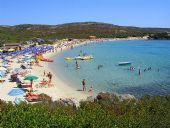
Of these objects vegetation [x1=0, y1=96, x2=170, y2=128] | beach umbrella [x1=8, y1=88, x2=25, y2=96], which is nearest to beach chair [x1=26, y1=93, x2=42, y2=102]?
beach umbrella [x1=8, y1=88, x2=25, y2=96]

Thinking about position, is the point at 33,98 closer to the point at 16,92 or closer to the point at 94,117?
the point at 16,92

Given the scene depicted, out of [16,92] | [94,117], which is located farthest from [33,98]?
[94,117]

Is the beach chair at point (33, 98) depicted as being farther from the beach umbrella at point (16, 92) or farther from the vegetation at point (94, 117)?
the vegetation at point (94, 117)

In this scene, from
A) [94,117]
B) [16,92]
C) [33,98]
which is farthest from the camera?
[16,92]

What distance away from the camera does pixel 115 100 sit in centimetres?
1959

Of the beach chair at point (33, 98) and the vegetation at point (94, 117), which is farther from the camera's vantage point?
the beach chair at point (33, 98)

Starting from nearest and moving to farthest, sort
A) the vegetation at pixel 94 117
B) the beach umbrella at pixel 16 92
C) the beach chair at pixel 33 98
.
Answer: the vegetation at pixel 94 117 < the beach chair at pixel 33 98 < the beach umbrella at pixel 16 92

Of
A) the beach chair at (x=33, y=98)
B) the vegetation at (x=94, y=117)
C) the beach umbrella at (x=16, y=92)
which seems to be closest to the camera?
the vegetation at (x=94, y=117)

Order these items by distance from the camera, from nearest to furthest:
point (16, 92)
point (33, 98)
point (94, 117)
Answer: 1. point (94, 117)
2. point (33, 98)
3. point (16, 92)

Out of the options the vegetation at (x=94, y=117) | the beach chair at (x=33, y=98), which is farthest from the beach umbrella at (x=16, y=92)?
the vegetation at (x=94, y=117)

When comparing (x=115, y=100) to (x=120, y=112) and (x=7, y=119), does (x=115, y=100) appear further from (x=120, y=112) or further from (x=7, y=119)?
(x=7, y=119)

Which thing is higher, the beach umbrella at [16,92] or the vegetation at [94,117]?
the vegetation at [94,117]

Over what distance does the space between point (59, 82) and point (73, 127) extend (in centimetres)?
2616

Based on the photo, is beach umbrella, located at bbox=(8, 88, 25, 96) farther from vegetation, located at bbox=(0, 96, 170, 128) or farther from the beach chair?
vegetation, located at bbox=(0, 96, 170, 128)
